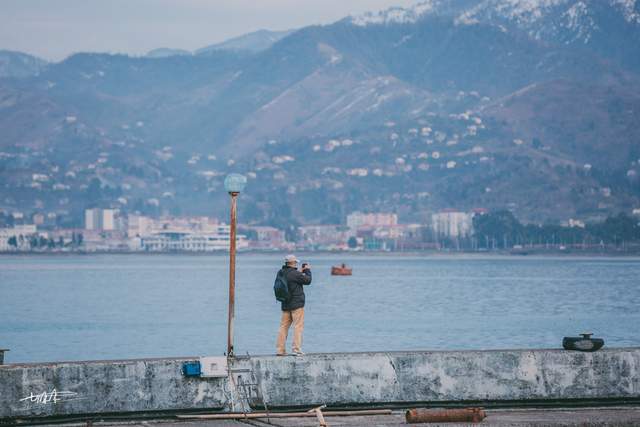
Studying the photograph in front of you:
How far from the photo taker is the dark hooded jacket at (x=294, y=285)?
24.6 metres

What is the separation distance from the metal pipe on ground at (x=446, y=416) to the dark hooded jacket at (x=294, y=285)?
3987 mm

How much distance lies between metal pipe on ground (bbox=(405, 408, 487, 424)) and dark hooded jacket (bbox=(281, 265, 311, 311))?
3.99 m

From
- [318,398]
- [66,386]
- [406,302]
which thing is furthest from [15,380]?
[406,302]

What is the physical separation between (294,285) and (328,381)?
2.57 m

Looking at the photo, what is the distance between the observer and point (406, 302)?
386 feet

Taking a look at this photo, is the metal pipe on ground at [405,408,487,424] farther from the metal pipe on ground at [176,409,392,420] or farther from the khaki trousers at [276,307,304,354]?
the khaki trousers at [276,307,304,354]

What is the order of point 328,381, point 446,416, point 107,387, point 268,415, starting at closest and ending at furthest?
point 446,416
point 107,387
point 268,415
point 328,381

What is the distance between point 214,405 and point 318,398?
62.9 inches

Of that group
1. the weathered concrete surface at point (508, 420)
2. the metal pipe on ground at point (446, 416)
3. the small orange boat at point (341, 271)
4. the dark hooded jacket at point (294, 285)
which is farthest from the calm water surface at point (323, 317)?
the metal pipe on ground at point (446, 416)

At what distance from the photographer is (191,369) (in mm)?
21938

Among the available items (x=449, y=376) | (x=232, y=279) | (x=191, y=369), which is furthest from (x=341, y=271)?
(x=191, y=369)

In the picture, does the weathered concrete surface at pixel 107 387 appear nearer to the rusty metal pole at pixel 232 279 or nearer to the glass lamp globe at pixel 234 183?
the rusty metal pole at pixel 232 279

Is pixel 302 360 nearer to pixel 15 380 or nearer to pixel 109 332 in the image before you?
pixel 15 380

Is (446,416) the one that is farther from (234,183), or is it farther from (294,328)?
(234,183)
